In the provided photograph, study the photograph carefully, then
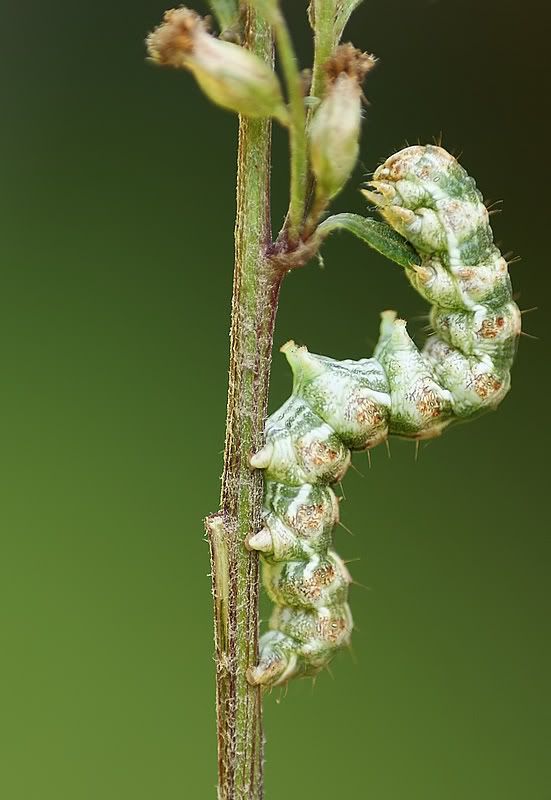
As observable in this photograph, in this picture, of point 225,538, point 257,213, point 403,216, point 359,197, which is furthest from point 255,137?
point 359,197

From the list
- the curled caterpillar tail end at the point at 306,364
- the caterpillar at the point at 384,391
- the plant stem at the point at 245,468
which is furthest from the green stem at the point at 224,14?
the curled caterpillar tail end at the point at 306,364

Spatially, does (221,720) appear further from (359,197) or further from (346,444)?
(359,197)

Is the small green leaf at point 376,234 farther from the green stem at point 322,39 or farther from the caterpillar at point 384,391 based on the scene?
the green stem at point 322,39

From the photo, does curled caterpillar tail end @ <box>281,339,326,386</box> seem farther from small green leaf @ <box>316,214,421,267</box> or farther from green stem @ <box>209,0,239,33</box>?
green stem @ <box>209,0,239,33</box>

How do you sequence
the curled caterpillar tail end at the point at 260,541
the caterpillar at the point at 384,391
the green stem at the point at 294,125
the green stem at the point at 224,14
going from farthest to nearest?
the caterpillar at the point at 384,391 < the curled caterpillar tail end at the point at 260,541 < the green stem at the point at 224,14 < the green stem at the point at 294,125

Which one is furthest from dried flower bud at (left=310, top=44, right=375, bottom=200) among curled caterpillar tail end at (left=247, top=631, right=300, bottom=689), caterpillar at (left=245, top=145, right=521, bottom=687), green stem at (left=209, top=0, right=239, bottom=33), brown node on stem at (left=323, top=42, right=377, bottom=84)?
curled caterpillar tail end at (left=247, top=631, right=300, bottom=689)

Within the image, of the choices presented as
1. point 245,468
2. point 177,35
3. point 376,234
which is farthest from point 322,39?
point 245,468

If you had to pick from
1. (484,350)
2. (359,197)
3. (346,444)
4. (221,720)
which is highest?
(359,197)
